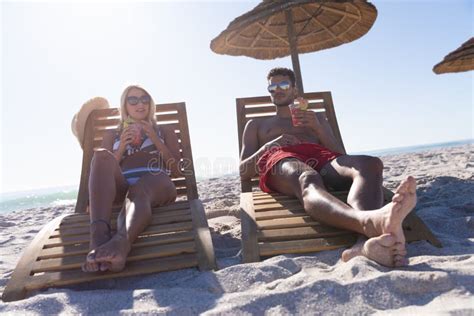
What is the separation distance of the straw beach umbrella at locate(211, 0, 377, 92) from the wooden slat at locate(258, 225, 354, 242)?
326 cm

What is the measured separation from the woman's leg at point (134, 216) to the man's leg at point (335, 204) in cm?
85

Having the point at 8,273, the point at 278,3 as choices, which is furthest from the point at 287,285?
the point at 278,3

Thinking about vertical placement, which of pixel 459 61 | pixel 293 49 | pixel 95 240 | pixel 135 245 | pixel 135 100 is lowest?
pixel 135 245

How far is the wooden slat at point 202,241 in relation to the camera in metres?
1.86

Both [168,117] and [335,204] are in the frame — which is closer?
[335,204]

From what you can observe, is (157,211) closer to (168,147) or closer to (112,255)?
(168,147)

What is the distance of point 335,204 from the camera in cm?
194

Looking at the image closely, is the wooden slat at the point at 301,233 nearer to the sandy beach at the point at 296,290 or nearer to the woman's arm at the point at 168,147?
the sandy beach at the point at 296,290

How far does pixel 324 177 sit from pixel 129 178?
4.77 ft

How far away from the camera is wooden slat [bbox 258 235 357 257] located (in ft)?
6.48

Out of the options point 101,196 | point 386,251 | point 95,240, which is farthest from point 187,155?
point 386,251

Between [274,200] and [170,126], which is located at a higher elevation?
[170,126]

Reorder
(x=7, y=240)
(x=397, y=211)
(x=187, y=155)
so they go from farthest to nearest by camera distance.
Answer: (x=7, y=240)
(x=187, y=155)
(x=397, y=211)

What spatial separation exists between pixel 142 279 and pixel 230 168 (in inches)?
104
